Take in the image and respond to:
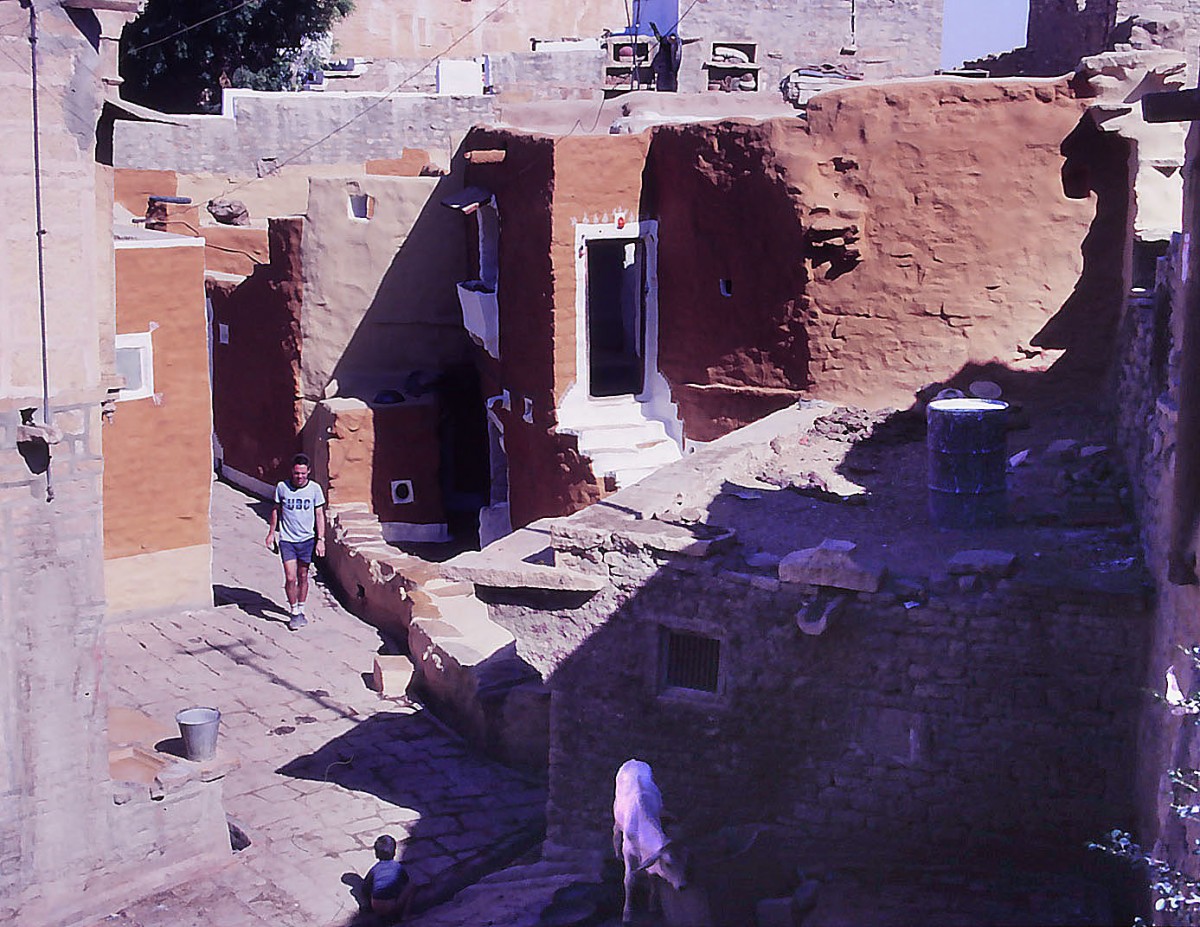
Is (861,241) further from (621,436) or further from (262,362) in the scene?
(262,362)

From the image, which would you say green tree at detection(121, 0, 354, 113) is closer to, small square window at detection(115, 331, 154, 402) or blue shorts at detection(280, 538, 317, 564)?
small square window at detection(115, 331, 154, 402)

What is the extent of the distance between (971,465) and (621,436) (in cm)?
650

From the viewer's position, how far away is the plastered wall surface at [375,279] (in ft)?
57.8

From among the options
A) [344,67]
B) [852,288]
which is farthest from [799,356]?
[344,67]

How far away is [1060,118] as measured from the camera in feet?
40.0

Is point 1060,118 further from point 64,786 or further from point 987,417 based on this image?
point 64,786

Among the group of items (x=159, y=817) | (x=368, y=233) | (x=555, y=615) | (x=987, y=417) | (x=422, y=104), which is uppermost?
(x=422, y=104)

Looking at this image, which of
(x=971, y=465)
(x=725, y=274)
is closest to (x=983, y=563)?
(x=971, y=465)

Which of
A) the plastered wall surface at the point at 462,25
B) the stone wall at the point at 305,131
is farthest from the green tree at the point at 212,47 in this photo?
the stone wall at the point at 305,131

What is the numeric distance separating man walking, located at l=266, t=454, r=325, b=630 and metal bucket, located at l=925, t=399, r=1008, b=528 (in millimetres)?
6535

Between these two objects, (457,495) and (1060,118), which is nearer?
(1060,118)

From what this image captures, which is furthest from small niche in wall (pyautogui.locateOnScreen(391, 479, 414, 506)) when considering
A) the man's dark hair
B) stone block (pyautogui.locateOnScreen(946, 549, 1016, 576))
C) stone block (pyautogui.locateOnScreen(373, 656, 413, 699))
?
stone block (pyautogui.locateOnScreen(946, 549, 1016, 576))

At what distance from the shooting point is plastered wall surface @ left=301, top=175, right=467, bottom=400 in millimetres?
17625

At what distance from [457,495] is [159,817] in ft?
33.3
